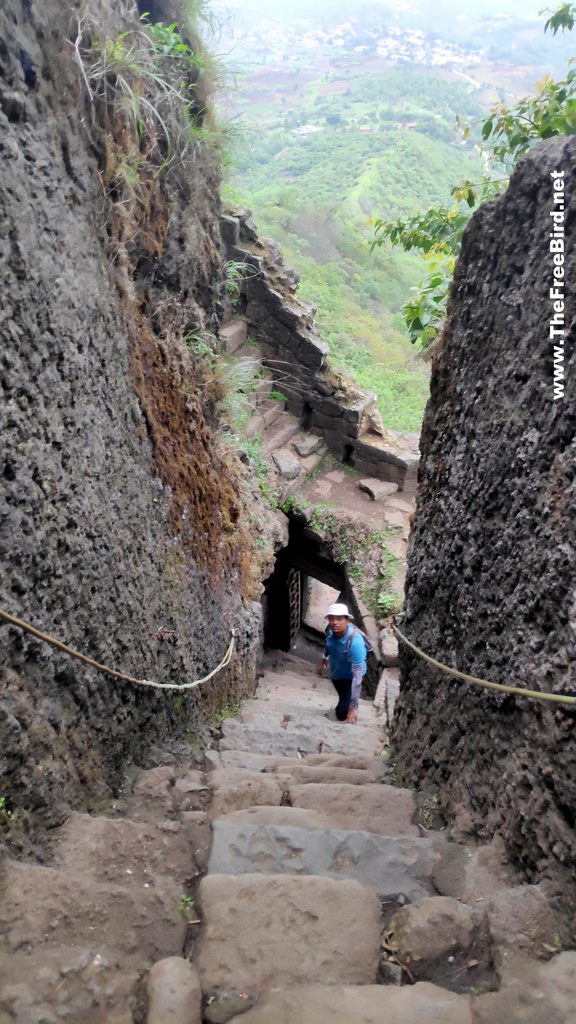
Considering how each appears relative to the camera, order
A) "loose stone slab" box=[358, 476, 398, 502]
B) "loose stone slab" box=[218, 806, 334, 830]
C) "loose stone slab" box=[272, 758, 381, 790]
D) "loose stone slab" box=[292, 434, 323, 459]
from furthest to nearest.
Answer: "loose stone slab" box=[292, 434, 323, 459] → "loose stone slab" box=[358, 476, 398, 502] → "loose stone slab" box=[272, 758, 381, 790] → "loose stone slab" box=[218, 806, 334, 830]

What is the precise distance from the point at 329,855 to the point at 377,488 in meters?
7.01

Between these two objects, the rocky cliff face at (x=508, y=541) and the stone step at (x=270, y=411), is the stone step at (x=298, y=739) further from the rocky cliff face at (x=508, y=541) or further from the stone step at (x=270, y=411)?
the stone step at (x=270, y=411)

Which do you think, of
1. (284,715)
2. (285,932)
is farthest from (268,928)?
(284,715)

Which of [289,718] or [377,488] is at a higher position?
[377,488]

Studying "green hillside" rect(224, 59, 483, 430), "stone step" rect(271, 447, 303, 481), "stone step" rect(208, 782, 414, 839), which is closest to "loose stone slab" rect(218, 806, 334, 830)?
"stone step" rect(208, 782, 414, 839)

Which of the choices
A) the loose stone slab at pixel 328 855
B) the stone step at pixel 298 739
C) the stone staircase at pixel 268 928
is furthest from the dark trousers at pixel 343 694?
the loose stone slab at pixel 328 855

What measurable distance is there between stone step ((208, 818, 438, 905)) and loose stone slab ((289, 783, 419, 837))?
0.37m

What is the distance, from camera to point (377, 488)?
8836 mm

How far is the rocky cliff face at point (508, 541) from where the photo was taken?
1821 mm

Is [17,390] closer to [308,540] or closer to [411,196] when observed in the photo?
[308,540]

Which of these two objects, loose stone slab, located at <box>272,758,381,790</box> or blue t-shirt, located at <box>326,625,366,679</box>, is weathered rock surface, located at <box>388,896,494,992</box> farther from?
blue t-shirt, located at <box>326,625,366,679</box>

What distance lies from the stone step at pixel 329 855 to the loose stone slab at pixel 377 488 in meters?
6.79

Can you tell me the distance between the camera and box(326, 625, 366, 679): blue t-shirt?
5.18 meters

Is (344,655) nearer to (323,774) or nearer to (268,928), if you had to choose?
(323,774)
